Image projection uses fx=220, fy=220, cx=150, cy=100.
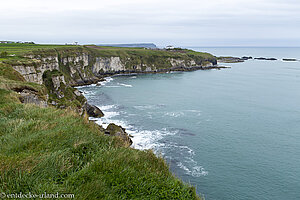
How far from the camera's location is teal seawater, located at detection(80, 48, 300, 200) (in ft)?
76.8

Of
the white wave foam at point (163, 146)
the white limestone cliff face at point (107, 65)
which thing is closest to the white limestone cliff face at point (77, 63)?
the white limestone cliff face at point (107, 65)

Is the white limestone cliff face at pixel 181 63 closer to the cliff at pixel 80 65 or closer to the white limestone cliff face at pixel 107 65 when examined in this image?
the cliff at pixel 80 65

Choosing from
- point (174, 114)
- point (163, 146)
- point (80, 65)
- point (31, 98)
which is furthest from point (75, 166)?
point (80, 65)

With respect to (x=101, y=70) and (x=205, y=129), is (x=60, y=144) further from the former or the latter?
(x=101, y=70)

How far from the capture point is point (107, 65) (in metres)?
119

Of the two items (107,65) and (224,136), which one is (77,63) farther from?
(224,136)

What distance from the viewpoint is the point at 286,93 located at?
6500cm

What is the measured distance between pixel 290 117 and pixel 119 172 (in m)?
46.3

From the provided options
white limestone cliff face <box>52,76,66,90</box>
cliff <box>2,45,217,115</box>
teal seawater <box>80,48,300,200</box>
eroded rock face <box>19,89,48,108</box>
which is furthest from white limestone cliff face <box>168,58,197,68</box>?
eroded rock face <box>19,89,48,108</box>

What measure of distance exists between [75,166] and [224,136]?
103 feet

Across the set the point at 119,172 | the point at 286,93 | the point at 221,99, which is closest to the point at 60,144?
the point at 119,172

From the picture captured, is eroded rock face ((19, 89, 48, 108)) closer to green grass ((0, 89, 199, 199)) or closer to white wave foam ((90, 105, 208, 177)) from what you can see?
green grass ((0, 89, 199, 199))

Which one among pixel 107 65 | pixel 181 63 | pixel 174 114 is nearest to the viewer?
pixel 174 114

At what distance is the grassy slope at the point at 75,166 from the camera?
571 centimetres
